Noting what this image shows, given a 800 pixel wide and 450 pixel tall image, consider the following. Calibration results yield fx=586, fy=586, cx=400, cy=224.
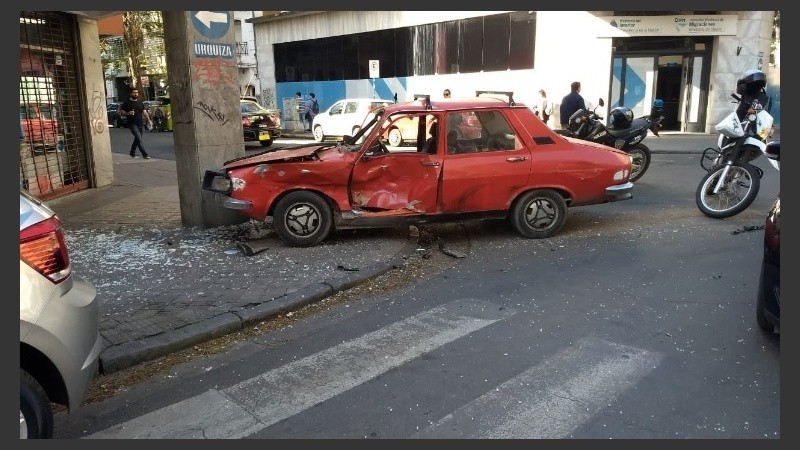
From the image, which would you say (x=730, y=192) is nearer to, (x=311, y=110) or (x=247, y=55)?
(x=311, y=110)

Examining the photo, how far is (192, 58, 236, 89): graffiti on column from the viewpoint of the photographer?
7461 mm

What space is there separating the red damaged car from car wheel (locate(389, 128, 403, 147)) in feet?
0.22

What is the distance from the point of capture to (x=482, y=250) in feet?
22.8

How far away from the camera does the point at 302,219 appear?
22.7 ft

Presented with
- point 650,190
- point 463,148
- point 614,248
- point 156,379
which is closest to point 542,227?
point 614,248

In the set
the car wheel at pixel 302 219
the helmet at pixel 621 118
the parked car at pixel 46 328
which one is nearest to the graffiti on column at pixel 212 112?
the car wheel at pixel 302 219

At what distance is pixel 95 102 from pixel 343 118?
454 inches

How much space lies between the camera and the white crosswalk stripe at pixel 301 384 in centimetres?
336

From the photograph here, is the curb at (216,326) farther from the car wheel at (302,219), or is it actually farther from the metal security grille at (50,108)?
the metal security grille at (50,108)

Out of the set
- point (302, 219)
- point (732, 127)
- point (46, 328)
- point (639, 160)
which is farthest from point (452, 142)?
point (639, 160)


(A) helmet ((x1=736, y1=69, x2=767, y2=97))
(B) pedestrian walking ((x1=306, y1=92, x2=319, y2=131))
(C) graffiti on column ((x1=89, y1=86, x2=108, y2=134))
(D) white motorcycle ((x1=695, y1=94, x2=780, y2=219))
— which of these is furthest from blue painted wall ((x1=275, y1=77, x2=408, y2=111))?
(D) white motorcycle ((x1=695, y1=94, x2=780, y2=219))

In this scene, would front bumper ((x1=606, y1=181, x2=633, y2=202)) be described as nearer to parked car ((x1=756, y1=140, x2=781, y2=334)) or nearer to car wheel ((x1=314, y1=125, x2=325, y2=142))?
parked car ((x1=756, y1=140, x2=781, y2=334))

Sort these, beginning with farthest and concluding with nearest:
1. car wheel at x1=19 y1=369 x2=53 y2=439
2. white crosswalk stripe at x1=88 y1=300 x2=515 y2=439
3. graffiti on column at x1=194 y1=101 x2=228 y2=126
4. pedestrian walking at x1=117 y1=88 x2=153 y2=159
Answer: pedestrian walking at x1=117 y1=88 x2=153 y2=159, graffiti on column at x1=194 y1=101 x2=228 y2=126, white crosswalk stripe at x1=88 y1=300 x2=515 y2=439, car wheel at x1=19 y1=369 x2=53 y2=439

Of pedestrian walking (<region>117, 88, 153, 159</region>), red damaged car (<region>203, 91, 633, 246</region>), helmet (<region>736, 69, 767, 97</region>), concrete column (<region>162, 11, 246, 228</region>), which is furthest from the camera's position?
pedestrian walking (<region>117, 88, 153, 159</region>)
